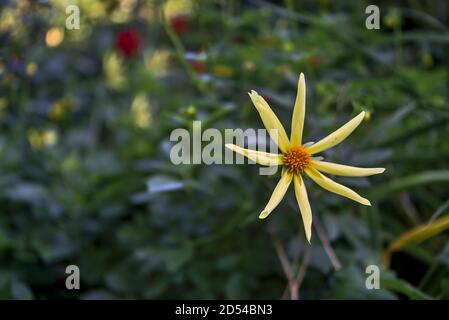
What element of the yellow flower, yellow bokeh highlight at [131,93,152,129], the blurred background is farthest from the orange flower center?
yellow bokeh highlight at [131,93,152,129]

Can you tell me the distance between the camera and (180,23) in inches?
69.8

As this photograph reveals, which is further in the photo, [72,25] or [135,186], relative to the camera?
[135,186]

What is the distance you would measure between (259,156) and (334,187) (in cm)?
10

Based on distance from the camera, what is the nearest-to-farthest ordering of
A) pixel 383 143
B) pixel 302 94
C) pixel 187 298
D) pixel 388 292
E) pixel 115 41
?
pixel 302 94, pixel 388 292, pixel 187 298, pixel 383 143, pixel 115 41

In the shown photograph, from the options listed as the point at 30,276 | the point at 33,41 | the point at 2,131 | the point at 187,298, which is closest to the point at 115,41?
the point at 33,41

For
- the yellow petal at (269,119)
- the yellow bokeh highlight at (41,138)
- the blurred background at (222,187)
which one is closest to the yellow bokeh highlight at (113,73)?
the blurred background at (222,187)

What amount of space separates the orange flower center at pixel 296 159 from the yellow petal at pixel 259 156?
0.6 inches

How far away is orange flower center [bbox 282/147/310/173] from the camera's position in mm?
691

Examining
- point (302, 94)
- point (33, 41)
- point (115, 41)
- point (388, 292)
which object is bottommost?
point (388, 292)

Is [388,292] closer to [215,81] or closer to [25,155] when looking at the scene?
[215,81]

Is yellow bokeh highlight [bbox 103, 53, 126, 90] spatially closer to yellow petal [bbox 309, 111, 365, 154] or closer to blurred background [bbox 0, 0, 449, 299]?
blurred background [bbox 0, 0, 449, 299]

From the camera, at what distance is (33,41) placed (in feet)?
4.68

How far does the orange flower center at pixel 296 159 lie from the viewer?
27.2 inches
